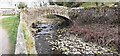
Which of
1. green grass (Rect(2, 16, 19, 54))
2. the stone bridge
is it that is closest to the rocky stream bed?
green grass (Rect(2, 16, 19, 54))

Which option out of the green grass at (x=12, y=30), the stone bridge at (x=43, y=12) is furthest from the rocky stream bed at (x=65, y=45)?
the stone bridge at (x=43, y=12)

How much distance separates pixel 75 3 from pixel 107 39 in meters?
24.0

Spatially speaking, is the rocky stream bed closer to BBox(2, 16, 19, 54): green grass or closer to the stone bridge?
BBox(2, 16, 19, 54): green grass

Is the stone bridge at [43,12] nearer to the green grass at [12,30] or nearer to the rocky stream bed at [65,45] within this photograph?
the green grass at [12,30]

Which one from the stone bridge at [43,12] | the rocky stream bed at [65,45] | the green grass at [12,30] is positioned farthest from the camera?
the stone bridge at [43,12]

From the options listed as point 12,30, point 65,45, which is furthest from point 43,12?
point 65,45

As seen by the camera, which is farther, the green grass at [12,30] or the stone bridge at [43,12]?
the stone bridge at [43,12]

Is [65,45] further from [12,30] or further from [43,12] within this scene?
[43,12]

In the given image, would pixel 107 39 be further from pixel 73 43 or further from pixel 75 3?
pixel 75 3

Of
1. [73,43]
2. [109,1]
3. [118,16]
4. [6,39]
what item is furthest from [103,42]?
[109,1]

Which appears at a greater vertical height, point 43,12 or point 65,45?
point 43,12

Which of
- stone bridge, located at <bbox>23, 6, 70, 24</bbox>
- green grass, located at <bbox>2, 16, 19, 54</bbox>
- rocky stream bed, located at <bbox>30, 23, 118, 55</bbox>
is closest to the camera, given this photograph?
green grass, located at <bbox>2, 16, 19, 54</bbox>

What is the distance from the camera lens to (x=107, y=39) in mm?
27812

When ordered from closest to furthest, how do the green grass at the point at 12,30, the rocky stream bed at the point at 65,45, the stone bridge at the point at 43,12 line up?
the green grass at the point at 12,30 → the rocky stream bed at the point at 65,45 → the stone bridge at the point at 43,12
